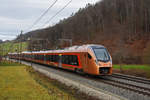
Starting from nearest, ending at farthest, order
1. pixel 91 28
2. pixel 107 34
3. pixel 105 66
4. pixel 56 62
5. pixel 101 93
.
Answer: pixel 101 93 → pixel 105 66 → pixel 56 62 → pixel 107 34 → pixel 91 28

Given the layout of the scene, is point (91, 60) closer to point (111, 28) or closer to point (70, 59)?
point (70, 59)

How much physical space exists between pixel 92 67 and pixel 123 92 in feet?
20.9

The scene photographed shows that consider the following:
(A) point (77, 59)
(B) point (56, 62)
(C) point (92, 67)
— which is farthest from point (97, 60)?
(B) point (56, 62)

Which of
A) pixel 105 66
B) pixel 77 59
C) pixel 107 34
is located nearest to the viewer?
pixel 105 66

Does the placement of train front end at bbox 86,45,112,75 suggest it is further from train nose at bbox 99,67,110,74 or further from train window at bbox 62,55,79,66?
train window at bbox 62,55,79,66

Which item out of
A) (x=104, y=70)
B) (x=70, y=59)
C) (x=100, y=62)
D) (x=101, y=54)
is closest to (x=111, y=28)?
(x=70, y=59)

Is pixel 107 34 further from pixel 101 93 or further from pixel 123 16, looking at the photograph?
pixel 101 93

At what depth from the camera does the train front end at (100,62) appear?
1962 centimetres

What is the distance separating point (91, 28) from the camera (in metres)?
95.8

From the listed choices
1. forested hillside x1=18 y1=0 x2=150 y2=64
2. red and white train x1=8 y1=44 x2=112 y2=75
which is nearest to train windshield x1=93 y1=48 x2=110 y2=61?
red and white train x1=8 y1=44 x2=112 y2=75

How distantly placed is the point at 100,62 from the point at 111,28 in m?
66.7

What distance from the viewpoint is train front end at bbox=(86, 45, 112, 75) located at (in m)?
19.6

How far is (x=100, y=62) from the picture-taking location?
64.8ft

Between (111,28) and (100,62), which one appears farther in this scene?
(111,28)
